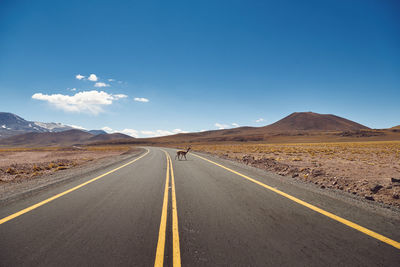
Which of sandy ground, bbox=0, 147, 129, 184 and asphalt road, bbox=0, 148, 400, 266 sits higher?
asphalt road, bbox=0, 148, 400, 266

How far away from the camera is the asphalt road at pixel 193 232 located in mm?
2824

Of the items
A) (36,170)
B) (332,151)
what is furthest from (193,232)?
(332,151)

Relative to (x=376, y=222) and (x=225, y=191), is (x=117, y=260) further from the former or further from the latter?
(x=376, y=222)

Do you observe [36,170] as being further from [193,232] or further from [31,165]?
[193,232]

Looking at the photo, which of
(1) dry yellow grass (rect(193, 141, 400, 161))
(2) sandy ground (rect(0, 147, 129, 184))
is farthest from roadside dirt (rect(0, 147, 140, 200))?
(1) dry yellow grass (rect(193, 141, 400, 161))

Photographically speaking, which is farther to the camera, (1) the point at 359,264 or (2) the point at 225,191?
(2) the point at 225,191

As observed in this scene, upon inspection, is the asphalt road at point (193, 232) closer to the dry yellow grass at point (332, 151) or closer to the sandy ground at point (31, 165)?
the sandy ground at point (31, 165)

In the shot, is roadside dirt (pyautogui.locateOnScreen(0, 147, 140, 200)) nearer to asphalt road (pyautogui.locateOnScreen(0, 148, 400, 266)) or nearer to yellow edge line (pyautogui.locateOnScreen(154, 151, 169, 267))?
asphalt road (pyautogui.locateOnScreen(0, 148, 400, 266))

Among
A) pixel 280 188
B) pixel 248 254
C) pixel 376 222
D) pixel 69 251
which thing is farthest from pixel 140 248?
pixel 280 188

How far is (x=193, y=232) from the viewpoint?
12.0 feet

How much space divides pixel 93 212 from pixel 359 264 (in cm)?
544

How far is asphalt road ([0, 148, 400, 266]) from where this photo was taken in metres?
2.82

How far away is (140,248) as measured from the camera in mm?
3092

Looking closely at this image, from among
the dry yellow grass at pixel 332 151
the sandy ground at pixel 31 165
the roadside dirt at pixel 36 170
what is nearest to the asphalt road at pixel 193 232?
the roadside dirt at pixel 36 170
